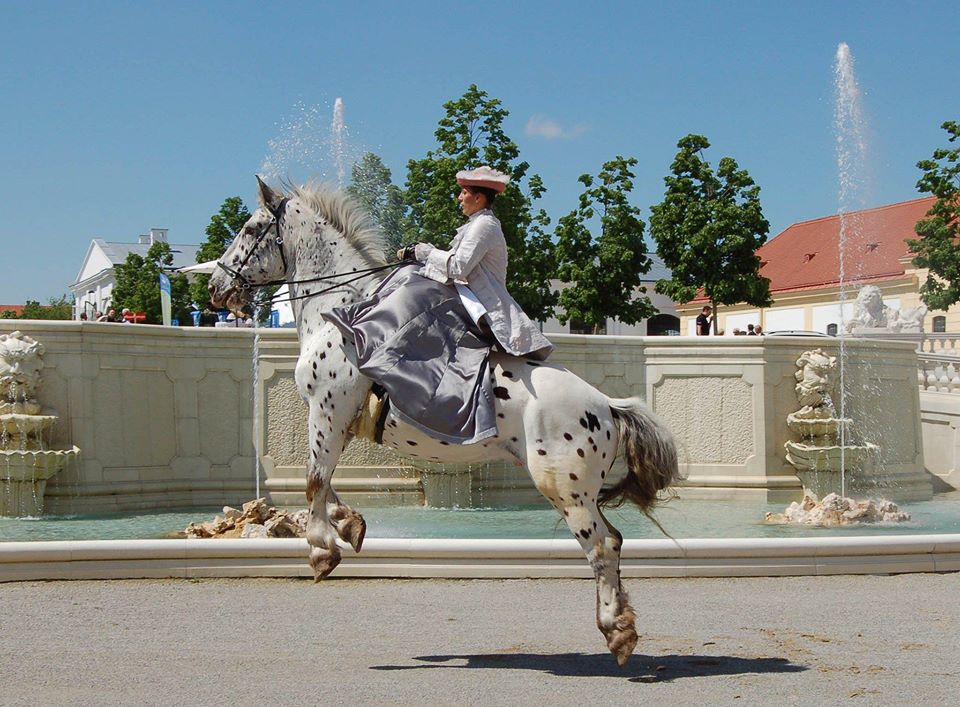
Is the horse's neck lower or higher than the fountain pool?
higher

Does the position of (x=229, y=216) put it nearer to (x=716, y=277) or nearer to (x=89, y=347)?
(x=716, y=277)

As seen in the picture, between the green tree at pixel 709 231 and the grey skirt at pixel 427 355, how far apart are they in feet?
154

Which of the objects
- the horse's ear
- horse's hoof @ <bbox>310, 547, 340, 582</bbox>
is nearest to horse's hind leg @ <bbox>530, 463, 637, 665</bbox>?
horse's hoof @ <bbox>310, 547, 340, 582</bbox>

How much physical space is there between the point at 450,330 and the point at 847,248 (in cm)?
6556

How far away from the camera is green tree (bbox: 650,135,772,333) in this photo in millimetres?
52906

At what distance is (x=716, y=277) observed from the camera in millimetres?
53344

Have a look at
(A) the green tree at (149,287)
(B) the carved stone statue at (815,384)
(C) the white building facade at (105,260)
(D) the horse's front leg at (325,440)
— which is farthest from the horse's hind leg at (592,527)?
(C) the white building facade at (105,260)

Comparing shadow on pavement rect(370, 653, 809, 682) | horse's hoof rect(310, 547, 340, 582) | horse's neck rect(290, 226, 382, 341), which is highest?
horse's neck rect(290, 226, 382, 341)

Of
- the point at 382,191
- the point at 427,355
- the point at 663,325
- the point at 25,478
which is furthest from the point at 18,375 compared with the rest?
the point at 663,325

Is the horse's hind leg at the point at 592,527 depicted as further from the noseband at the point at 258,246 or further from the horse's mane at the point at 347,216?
the noseband at the point at 258,246

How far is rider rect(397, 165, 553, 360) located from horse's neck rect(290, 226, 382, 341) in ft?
2.12

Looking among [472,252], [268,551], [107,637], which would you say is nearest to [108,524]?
[268,551]

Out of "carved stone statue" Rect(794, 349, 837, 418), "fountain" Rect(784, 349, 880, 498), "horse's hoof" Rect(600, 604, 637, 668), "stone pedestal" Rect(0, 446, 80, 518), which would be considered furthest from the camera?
"carved stone statue" Rect(794, 349, 837, 418)

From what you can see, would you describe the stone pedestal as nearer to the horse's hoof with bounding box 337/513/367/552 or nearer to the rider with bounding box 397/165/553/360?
the horse's hoof with bounding box 337/513/367/552
